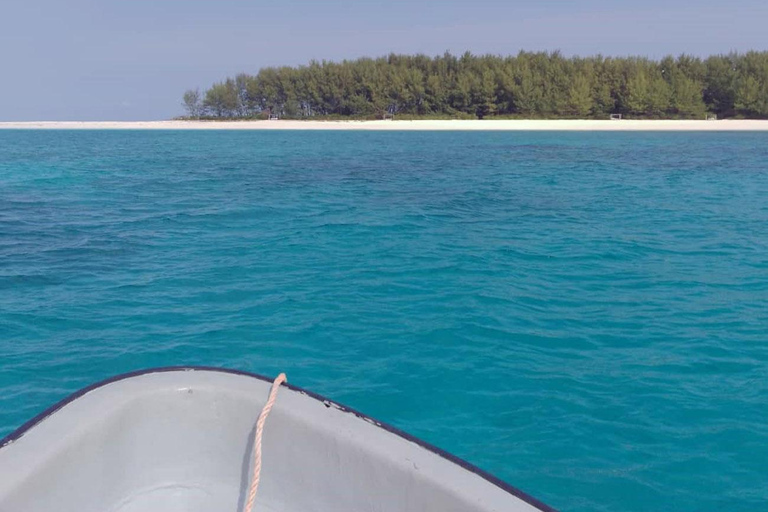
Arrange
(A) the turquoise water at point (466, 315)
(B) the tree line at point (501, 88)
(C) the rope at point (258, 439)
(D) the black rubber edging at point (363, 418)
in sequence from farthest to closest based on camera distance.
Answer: (B) the tree line at point (501, 88) → (A) the turquoise water at point (466, 315) → (C) the rope at point (258, 439) → (D) the black rubber edging at point (363, 418)

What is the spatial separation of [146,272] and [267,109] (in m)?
69.1

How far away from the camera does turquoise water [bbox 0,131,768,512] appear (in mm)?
4957

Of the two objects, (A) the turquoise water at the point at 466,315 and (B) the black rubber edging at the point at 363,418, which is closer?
(B) the black rubber edging at the point at 363,418

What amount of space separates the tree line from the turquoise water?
149 ft

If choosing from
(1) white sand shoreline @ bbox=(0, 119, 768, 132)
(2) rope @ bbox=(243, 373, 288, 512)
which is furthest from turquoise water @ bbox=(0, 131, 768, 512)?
(1) white sand shoreline @ bbox=(0, 119, 768, 132)

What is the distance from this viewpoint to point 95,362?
6324mm

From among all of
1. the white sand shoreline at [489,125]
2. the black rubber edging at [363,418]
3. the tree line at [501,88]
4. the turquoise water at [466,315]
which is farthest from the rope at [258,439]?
the tree line at [501,88]

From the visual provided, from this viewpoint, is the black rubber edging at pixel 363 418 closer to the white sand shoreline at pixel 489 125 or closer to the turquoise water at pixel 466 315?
the turquoise water at pixel 466 315

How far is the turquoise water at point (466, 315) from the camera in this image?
4957 millimetres

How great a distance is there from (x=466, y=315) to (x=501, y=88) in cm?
5884

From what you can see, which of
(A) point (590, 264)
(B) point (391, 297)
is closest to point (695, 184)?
(A) point (590, 264)

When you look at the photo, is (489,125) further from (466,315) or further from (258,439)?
(258,439)

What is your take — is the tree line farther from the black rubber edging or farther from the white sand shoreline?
the black rubber edging

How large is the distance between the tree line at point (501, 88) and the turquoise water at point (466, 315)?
4549 cm
